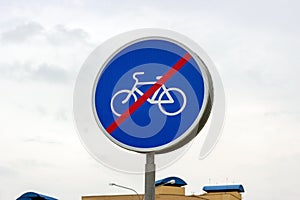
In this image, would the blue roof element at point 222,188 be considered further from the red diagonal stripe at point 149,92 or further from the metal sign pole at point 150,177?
the red diagonal stripe at point 149,92

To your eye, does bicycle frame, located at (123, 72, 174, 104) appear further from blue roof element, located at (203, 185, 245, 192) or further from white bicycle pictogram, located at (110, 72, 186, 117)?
blue roof element, located at (203, 185, 245, 192)

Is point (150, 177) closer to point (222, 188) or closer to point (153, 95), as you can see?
point (153, 95)

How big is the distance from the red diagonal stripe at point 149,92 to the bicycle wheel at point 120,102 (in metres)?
0.02

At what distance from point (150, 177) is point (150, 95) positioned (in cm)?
44

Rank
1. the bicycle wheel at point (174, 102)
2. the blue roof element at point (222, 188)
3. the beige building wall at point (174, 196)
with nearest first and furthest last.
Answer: the bicycle wheel at point (174, 102)
the beige building wall at point (174, 196)
the blue roof element at point (222, 188)

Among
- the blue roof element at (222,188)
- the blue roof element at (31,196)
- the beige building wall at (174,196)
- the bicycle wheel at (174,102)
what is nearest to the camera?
Answer: the bicycle wheel at (174,102)

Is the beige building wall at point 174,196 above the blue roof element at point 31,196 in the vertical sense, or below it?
above

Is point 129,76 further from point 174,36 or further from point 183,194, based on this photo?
point 183,194

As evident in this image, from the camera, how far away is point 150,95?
2834 millimetres

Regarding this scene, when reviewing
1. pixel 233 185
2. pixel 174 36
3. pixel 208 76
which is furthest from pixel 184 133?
pixel 233 185

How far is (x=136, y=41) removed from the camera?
3.00m

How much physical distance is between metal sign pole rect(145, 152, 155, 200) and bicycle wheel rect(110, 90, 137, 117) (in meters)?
0.27

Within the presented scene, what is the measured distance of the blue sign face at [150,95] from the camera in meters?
2.82

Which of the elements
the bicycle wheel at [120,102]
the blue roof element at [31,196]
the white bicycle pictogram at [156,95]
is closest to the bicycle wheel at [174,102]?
the white bicycle pictogram at [156,95]
